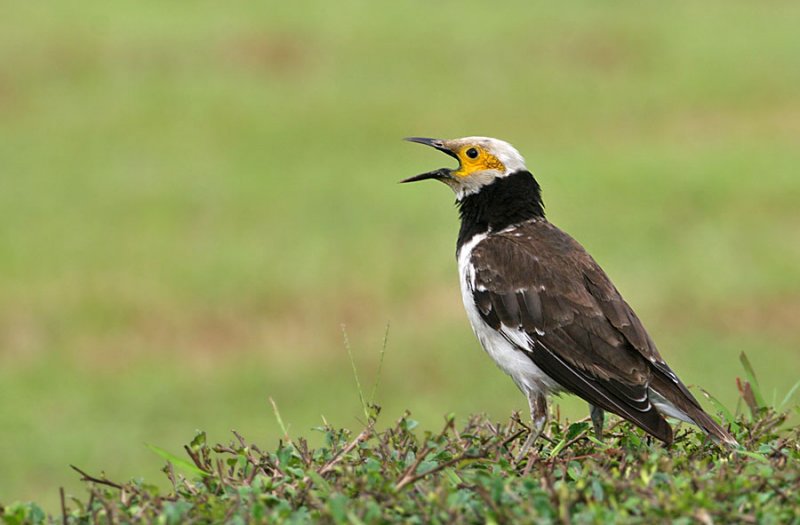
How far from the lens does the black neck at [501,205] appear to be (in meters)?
7.96

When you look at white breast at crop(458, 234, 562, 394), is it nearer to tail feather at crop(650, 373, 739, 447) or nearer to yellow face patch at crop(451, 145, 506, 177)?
tail feather at crop(650, 373, 739, 447)

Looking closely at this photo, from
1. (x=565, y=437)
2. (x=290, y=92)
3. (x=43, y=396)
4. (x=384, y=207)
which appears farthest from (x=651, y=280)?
(x=565, y=437)

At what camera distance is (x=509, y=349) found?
7320mm

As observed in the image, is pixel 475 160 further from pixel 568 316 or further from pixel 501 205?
pixel 568 316

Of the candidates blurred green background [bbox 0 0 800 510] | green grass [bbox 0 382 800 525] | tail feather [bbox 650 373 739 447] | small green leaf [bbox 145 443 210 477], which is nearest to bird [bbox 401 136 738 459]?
tail feather [bbox 650 373 739 447]

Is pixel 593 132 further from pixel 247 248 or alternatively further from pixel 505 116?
pixel 247 248

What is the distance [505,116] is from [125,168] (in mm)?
7523

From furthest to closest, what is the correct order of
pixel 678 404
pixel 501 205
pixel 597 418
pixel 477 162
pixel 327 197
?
1. pixel 327 197
2. pixel 477 162
3. pixel 501 205
4. pixel 597 418
5. pixel 678 404

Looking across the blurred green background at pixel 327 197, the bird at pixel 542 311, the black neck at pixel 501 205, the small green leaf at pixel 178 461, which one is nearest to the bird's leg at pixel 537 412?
the bird at pixel 542 311

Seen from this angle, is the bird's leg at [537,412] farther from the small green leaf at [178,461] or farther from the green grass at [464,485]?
the small green leaf at [178,461]

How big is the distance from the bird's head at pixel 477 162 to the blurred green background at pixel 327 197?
6.30 m

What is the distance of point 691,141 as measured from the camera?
26.8 metres

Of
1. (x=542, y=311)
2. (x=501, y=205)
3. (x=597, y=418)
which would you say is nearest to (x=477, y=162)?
(x=501, y=205)

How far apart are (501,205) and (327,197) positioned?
48.4 feet
